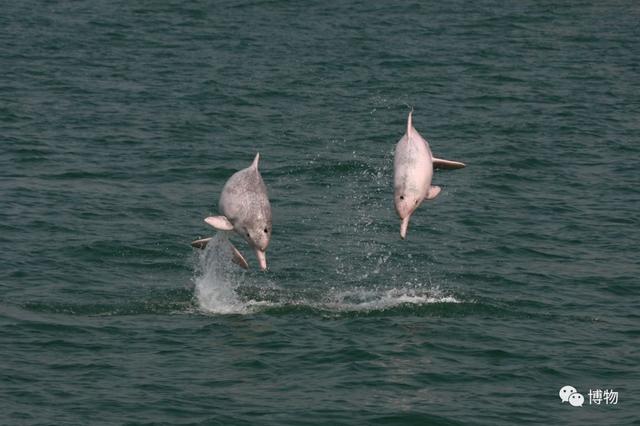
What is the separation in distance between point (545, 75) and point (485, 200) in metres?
17.1

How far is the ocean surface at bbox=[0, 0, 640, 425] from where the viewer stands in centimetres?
2639

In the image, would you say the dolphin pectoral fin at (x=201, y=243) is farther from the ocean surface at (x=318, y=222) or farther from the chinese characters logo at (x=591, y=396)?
the chinese characters logo at (x=591, y=396)

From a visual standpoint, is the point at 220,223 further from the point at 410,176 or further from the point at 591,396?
the point at 591,396

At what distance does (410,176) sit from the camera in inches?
840

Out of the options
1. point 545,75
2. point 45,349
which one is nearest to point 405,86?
point 545,75

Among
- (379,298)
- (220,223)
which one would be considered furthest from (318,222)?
(220,223)

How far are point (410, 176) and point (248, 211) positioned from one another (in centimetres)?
326

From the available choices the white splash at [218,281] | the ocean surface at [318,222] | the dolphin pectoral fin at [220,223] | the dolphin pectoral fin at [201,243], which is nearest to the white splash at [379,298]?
the ocean surface at [318,222]

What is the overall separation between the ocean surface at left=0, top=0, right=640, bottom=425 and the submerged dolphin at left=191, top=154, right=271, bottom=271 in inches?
131

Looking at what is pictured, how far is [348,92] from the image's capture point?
52281 millimetres

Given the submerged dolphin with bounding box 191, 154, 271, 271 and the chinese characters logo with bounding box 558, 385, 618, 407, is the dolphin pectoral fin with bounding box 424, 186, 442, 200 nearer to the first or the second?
the submerged dolphin with bounding box 191, 154, 271, 271

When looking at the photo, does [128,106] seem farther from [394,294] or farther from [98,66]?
[394,294]

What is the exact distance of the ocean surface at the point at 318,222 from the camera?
26391mm

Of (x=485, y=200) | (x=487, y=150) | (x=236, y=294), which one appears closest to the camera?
(x=236, y=294)
